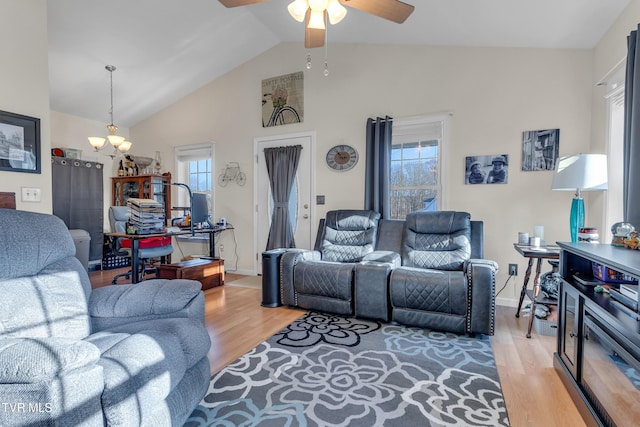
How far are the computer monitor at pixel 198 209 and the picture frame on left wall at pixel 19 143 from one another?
166cm

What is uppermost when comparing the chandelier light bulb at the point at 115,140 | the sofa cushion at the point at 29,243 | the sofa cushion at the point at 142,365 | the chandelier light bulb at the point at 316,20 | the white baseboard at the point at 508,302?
the chandelier light bulb at the point at 316,20

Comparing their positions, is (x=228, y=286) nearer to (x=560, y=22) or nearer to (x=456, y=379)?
(x=456, y=379)

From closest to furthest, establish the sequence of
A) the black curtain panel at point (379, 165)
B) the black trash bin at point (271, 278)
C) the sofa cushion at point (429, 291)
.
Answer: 1. the sofa cushion at point (429, 291)
2. the black trash bin at point (271, 278)
3. the black curtain panel at point (379, 165)

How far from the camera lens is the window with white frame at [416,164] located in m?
3.55

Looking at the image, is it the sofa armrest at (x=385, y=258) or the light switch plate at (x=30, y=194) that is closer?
the light switch plate at (x=30, y=194)

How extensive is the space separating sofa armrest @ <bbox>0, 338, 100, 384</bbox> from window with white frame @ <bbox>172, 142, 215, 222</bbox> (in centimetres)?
414

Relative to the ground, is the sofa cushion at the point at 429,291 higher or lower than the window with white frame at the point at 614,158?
lower

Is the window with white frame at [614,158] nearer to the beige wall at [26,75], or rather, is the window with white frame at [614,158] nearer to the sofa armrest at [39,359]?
the sofa armrest at [39,359]

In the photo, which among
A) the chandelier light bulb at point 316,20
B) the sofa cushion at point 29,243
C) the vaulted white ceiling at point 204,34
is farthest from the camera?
the vaulted white ceiling at point 204,34

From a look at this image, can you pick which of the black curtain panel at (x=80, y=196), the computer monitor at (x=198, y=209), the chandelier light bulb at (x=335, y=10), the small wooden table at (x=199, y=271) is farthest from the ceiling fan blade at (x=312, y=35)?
the black curtain panel at (x=80, y=196)

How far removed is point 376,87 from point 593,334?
319 centimetres

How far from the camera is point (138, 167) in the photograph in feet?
17.3

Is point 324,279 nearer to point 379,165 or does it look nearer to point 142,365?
point 379,165

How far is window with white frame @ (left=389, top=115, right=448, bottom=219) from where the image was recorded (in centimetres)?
355
